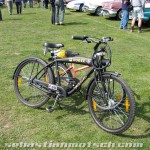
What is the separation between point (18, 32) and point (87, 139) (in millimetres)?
9247

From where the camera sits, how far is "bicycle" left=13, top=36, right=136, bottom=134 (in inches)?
162

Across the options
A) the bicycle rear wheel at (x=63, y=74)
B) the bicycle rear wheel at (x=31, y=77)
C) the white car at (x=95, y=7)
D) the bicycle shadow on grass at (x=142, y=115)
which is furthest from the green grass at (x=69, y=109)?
the white car at (x=95, y=7)

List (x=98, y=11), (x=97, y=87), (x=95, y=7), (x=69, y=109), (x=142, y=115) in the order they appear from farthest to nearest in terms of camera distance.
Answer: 1. (x=98, y=11)
2. (x=95, y=7)
3. (x=69, y=109)
4. (x=142, y=115)
5. (x=97, y=87)

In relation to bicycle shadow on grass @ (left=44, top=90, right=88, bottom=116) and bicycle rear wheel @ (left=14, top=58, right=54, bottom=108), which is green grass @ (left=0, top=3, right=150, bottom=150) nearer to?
bicycle shadow on grass @ (left=44, top=90, right=88, bottom=116)

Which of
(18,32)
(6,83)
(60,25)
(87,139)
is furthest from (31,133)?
(60,25)

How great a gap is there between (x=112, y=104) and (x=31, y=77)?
1.62 m

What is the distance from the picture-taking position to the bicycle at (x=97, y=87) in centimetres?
411

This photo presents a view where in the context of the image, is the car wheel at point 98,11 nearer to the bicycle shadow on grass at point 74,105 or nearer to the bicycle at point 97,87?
the bicycle shadow on grass at point 74,105

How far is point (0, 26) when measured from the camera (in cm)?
1411

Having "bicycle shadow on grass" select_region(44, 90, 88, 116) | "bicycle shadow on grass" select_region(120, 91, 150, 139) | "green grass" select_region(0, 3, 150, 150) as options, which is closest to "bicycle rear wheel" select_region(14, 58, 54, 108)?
"green grass" select_region(0, 3, 150, 150)

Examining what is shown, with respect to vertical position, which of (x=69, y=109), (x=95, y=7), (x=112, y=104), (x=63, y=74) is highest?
(x=95, y=7)

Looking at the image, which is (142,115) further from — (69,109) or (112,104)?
(69,109)

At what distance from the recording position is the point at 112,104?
4.26 m

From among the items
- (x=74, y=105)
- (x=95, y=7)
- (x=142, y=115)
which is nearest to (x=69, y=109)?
(x=74, y=105)
